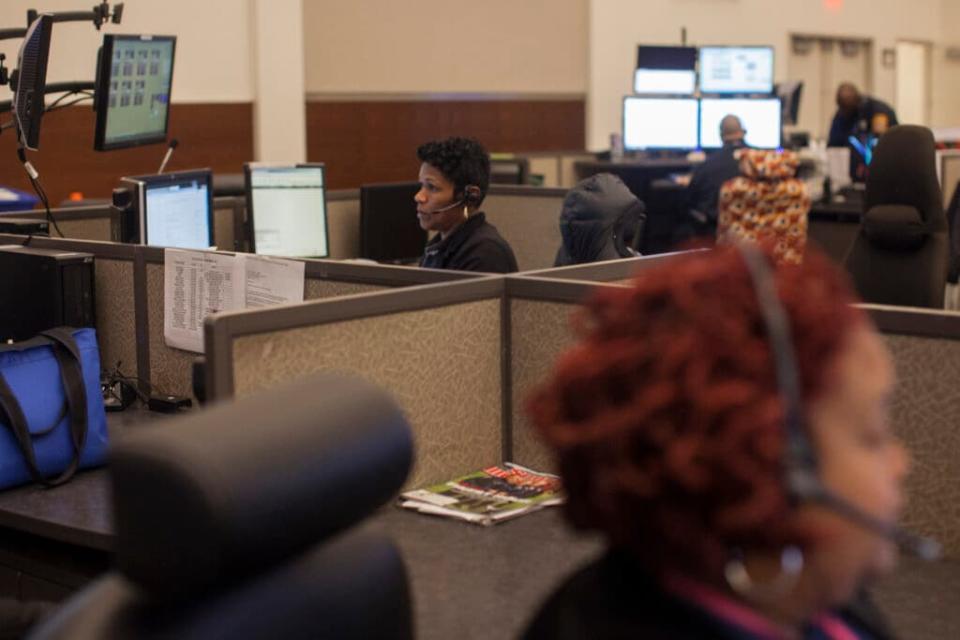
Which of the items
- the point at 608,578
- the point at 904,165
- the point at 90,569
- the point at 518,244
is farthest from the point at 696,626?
the point at 518,244

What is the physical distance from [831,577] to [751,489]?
4.3 inches

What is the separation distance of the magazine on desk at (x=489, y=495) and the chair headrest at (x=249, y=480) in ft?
3.19

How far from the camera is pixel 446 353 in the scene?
6.66 feet

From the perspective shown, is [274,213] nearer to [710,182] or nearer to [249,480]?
[710,182]

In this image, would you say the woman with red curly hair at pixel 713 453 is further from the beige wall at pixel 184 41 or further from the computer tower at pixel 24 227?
the beige wall at pixel 184 41

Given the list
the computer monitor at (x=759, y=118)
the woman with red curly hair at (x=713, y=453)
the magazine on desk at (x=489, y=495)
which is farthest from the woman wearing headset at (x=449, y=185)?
the computer monitor at (x=759, y=118)

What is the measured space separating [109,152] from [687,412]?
251 inches

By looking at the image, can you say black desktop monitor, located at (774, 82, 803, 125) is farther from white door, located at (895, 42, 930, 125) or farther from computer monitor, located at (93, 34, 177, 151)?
computer monitor, located at (93, 34, 177, 151)

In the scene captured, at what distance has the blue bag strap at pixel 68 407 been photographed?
7.16 feet

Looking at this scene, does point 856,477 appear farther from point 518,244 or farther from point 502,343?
point 518,244

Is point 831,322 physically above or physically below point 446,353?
above

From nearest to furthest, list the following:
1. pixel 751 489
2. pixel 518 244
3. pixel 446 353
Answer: pixel 751 489 → pixel 446 353 → pixel 518 244

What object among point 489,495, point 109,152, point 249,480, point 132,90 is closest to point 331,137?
point 109,152

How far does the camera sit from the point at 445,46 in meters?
8.79
